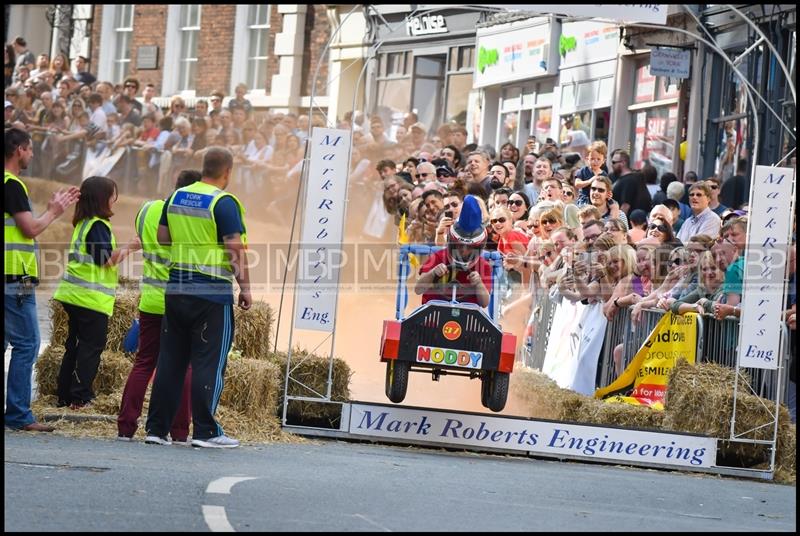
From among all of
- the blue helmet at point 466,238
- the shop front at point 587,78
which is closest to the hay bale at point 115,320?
the blue helmet at point 466,238

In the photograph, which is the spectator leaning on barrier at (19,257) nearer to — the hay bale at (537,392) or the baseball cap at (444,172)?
the hay bale at (537,392)

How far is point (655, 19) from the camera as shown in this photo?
14.0 m

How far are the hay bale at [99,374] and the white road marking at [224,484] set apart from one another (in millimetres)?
3646

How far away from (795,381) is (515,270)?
4.32 metres

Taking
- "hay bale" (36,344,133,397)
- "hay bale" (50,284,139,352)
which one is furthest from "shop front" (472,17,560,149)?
"hay bale" (36,344,133,397)

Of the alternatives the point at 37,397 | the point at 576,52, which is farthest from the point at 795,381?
the point at 576,52

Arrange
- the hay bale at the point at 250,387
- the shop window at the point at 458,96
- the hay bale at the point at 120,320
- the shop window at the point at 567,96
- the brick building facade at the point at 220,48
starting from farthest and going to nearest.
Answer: the brick building facade at the point at 220,48, the shop window at the point at 458,96, the shop window at the point at 567,96, the hay bale at the point at 120,320, the hay bale at the point at 250,387

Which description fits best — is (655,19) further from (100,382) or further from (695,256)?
(100,382)

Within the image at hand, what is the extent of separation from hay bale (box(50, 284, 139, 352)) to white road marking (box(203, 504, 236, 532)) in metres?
5.54

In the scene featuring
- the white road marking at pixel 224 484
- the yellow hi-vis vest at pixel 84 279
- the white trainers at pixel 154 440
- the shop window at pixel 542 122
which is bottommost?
the white trainers at pixel 154 440

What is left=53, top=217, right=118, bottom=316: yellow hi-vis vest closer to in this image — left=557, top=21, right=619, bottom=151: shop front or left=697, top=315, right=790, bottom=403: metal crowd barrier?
left=697, top=315, right=790, bottom=403: metal crowd barrier

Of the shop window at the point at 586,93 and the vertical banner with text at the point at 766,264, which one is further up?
the shop window at the point at 586,93

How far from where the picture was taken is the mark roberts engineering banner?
1300 cm

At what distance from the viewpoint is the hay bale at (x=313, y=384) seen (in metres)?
13.9
